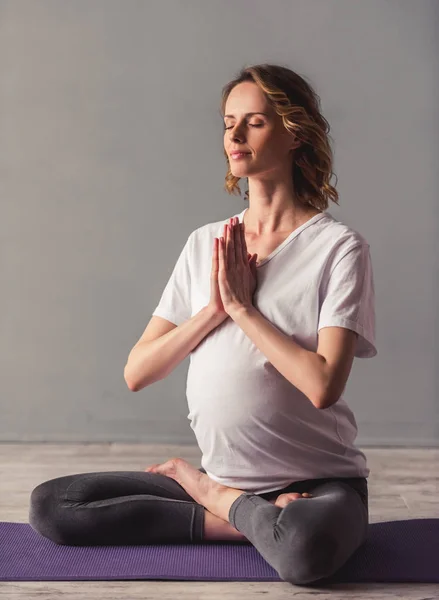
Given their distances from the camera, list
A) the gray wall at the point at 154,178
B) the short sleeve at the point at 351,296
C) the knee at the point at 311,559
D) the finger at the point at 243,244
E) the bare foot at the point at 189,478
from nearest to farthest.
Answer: the knee at the point at 311,559 < the short sleeve at the point at 351,296 < the finger at the point at 243,244 < the bare foot at the point at 189,478 < the gray wall at the point at 154,178

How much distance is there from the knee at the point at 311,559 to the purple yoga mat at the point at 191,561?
0.28ft

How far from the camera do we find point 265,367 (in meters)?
2.29

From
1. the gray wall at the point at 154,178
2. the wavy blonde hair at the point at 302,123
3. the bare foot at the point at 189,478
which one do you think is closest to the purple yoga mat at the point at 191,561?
the bare foot at the point at 189,478

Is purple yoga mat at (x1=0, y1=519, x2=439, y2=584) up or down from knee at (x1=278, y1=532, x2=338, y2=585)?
down

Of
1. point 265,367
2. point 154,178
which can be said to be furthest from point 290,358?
point 154,178

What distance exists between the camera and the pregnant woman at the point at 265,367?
7.23 ft

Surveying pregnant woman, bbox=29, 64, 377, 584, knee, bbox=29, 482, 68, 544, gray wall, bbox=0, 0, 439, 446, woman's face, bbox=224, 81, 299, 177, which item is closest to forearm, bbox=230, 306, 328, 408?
pregnant woman, bbox=29, 64, 377, 584

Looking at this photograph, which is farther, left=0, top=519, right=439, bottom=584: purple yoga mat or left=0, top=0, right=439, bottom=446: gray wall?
left=0, top=0, right=439, bottom=446: gray wall

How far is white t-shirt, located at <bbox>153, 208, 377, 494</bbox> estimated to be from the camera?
2287mm

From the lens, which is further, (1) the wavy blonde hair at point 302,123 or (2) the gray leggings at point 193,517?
(1) the wavy blonde hair at point 302,123

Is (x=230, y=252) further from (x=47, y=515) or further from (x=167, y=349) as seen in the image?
(x=47, y=515)

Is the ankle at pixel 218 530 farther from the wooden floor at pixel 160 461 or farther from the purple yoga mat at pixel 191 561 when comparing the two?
the wooden floor at pixel 160 461

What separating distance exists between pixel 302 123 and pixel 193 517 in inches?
43.1

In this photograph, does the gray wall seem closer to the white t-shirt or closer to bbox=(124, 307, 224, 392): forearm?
bbox=(124, 307, 224, 392): forearm
